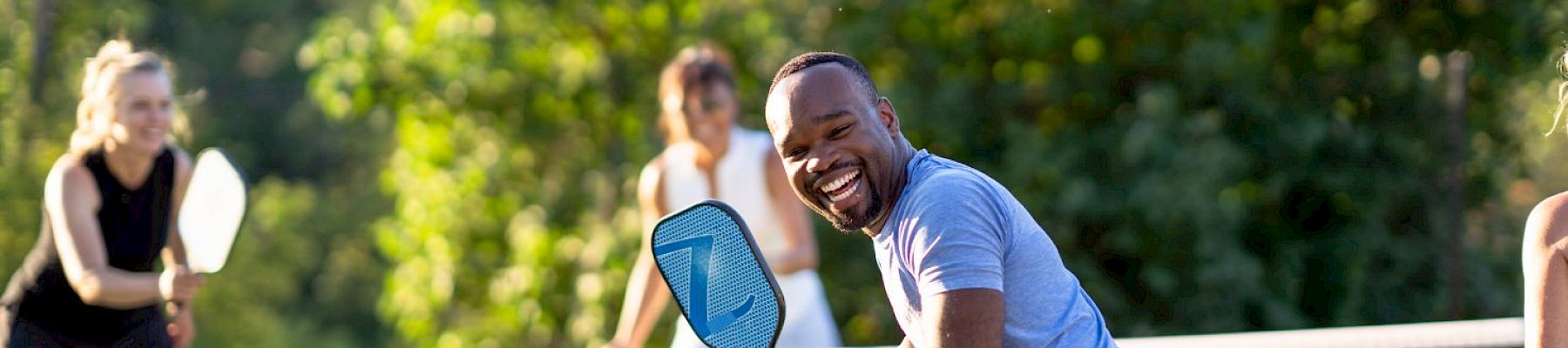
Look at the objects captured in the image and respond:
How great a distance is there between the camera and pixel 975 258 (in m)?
2.63

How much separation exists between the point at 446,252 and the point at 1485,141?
528 cm

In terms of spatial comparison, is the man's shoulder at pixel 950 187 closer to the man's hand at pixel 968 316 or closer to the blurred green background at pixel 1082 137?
the man's hand at pixel 968 316

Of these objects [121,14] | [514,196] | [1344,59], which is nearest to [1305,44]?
[1344,59]

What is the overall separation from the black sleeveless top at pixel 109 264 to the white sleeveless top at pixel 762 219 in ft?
5.00

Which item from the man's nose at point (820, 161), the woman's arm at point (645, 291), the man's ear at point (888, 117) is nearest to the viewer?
the man's nose at point (820, 161)

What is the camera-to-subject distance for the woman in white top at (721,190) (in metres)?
5.61

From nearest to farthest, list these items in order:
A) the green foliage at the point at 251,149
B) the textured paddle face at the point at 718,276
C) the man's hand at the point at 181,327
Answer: the textured paddle face at the point at 718,276
the man's hand at the point at 181,327
the green foliage at the point at 251,149

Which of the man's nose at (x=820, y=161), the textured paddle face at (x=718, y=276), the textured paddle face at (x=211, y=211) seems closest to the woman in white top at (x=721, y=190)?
the textured paddle face at (x=211, y=211)

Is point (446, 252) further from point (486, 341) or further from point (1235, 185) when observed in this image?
point (1235, 185)

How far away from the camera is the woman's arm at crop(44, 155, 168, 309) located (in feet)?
16.5

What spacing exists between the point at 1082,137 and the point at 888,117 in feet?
21.0

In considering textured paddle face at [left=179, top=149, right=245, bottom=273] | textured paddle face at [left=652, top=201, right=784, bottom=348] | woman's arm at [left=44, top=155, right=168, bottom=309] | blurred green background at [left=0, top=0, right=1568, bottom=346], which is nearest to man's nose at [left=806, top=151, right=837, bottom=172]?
textured paddle face at [left=652, top=201, right=784, bottom=348]

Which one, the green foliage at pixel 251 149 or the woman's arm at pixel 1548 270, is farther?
the green foliage at pixel 251 149

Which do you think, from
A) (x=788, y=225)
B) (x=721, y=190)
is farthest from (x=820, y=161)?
(x=721, y=190)
